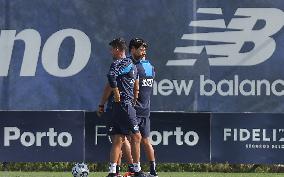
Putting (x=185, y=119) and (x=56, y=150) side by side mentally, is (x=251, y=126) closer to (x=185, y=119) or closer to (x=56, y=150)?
(x=185, y=119)

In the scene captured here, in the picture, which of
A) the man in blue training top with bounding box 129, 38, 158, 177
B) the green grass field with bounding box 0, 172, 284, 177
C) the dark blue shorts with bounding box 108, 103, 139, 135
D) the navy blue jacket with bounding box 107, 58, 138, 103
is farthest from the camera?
the green grass field with bounding box 0, 172, 284, 177

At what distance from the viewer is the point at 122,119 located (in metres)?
11.3

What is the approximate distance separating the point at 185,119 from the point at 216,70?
0.89 meters

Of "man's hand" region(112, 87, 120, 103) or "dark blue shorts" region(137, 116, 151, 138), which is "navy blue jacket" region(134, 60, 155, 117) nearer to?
"dark blue shorts" region(137, 116, 151, 138)

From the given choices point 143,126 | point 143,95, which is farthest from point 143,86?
point 143,126

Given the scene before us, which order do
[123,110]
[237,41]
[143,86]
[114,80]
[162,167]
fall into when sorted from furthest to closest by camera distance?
[162,167] → [237,41] → [143,86] → [123,110] → [114,80]

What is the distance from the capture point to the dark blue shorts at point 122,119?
11242 mm

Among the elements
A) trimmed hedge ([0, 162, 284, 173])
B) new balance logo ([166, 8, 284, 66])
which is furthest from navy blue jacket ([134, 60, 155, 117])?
trimmed hedge ([0, 162, 284, 173])

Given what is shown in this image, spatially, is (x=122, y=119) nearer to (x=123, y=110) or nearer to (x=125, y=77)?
(x=123, y=110)

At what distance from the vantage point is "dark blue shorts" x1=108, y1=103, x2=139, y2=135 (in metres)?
11.2

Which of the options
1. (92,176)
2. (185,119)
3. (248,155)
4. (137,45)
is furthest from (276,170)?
(137,45)

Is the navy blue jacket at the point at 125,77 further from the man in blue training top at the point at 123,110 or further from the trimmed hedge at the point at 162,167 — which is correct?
the trimmed hedge at the point at 162,167

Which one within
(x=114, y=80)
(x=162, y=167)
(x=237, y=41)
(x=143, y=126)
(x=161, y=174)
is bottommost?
(x=161, y=174)

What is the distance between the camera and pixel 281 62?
555 inches
